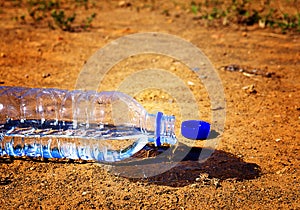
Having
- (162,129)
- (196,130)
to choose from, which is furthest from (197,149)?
(162,129)

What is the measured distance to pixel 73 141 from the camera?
3.12m

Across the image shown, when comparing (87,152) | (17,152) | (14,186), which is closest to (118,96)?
(87,152)

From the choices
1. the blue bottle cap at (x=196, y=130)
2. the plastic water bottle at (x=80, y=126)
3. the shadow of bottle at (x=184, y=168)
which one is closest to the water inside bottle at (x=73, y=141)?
the plastic water bottle at (x=80, y=126)

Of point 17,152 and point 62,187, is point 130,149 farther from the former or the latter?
point 17,152

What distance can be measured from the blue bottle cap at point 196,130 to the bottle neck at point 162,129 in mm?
285

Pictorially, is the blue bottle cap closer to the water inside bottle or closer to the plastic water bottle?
the plastic water bottle

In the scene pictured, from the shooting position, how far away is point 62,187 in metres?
2.68

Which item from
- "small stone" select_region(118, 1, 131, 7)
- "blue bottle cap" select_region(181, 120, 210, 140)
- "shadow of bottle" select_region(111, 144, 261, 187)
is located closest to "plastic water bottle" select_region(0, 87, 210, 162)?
"blue bottle cap" select_region(181, 120, 210, 140)

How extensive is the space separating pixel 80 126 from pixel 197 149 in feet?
2.93

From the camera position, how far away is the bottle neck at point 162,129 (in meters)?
2.76

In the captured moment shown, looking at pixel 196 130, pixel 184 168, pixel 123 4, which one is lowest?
pixel 184 168

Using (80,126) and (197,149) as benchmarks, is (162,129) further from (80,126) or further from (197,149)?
(80,126)

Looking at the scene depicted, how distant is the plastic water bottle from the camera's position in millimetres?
3008

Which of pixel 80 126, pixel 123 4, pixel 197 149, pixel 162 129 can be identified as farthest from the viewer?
pixel 123 4
